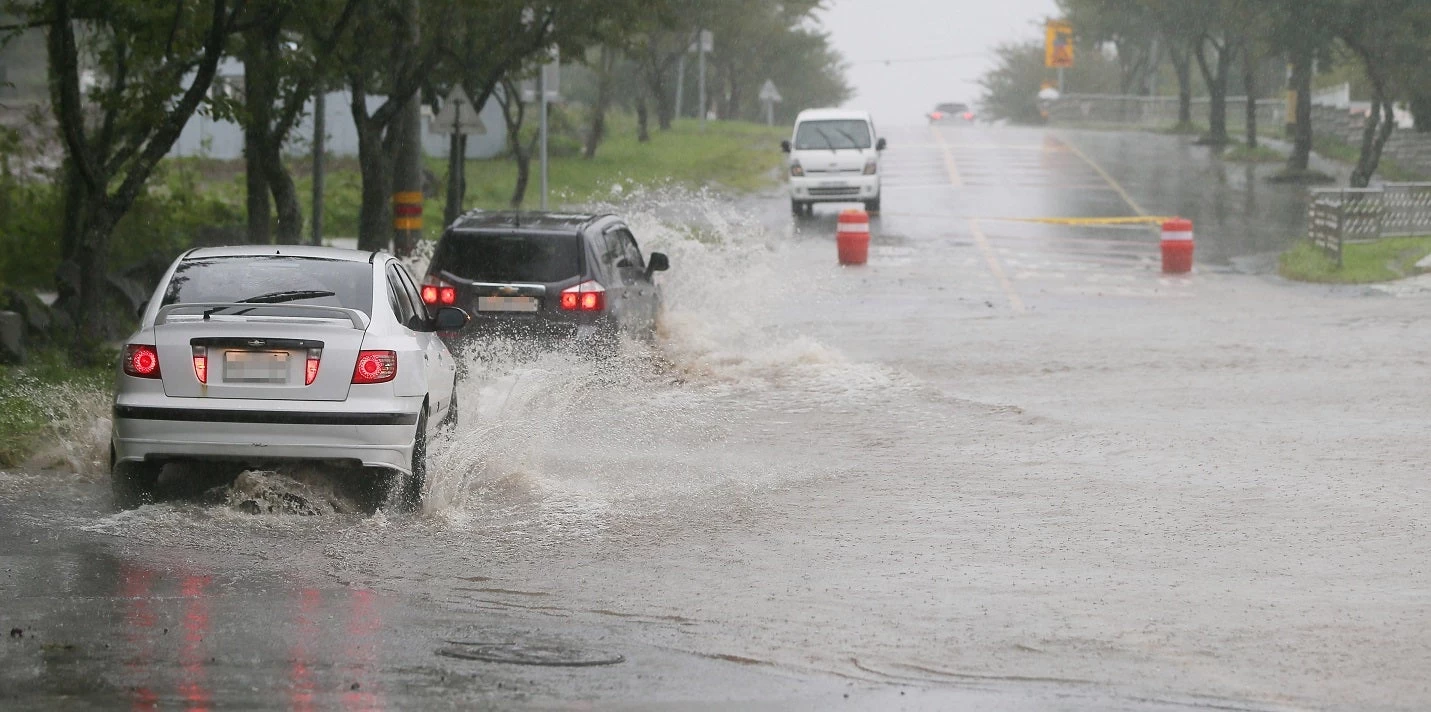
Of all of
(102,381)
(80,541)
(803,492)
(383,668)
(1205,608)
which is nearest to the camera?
(383,668)

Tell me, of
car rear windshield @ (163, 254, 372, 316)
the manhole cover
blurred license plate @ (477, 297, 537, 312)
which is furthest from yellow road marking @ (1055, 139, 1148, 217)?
the manhole cover

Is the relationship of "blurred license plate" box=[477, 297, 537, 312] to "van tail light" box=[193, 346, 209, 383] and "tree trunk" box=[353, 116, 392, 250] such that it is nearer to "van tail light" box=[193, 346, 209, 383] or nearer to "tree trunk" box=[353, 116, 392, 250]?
"van tail light" box=[193, 346, 209, 383]

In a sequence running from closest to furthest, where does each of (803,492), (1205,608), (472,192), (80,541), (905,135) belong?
(1205,608) < (80,541) < (803,492) < (472,192) < (905,135)

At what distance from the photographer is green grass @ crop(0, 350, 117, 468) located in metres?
11.9

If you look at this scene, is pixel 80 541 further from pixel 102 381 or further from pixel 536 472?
pixel 102 381

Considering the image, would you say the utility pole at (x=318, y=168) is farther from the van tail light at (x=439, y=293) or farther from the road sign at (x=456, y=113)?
the van tail light at (x=439, y=293)

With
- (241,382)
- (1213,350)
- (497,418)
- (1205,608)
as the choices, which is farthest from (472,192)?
(1205,608)

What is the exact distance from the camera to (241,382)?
9453mm

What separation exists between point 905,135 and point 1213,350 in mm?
45586

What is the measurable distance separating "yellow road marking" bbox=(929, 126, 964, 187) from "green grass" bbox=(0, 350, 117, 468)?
3061cm

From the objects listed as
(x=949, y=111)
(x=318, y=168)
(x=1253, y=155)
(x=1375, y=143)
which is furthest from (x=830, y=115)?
(x=949, y=111)

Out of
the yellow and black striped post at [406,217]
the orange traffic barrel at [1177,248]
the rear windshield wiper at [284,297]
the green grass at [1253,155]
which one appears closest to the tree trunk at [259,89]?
the yellow and black striped post at [406,217]

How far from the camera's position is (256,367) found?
948cm

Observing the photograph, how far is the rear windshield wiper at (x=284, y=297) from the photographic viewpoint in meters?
9.84
